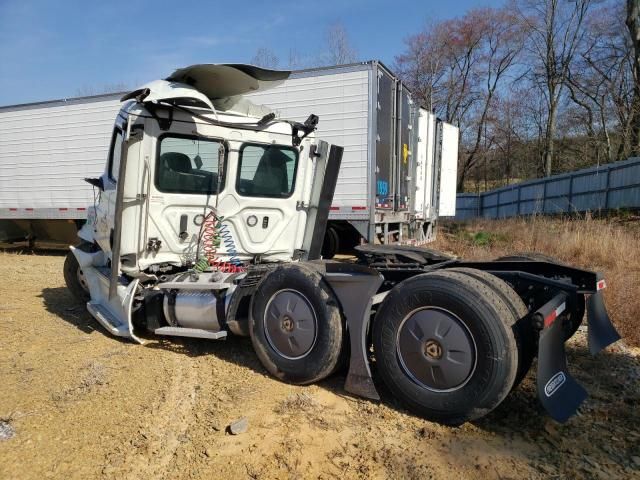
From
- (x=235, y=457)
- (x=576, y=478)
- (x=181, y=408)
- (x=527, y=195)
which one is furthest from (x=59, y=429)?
(x=527, y=195)

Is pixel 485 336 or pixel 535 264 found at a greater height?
pixel 535 264

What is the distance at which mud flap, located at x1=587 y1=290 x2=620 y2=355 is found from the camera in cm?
327

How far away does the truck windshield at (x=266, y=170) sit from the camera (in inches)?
204

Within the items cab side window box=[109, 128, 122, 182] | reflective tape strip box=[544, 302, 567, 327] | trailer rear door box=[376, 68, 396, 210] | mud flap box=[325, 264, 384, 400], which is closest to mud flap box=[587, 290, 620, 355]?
reflective tape strip box=[544, 302, 567, 327]

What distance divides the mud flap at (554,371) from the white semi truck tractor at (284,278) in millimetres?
11

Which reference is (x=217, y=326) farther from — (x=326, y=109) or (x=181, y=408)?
(x=326, y=109)

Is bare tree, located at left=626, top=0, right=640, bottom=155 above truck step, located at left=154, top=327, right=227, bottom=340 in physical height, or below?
above

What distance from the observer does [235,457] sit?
2822 millimetres

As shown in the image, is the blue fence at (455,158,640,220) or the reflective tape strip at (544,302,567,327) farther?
the blue fence at (455,158,640,220)

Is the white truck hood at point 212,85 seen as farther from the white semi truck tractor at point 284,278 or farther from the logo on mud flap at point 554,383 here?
the logo on mud flap at point 554,383

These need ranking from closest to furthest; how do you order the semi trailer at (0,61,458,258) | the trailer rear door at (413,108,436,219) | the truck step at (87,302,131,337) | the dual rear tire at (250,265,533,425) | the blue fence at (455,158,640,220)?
the dual rear tire at (250,265,533,425) < the truck step at (87,302,131,337) < the semi trailer at (0,61,458,258) < the trailer rear door at (413,108,436,219) < the blue fence at (455,158,640,220)

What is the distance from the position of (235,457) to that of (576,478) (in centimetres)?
184

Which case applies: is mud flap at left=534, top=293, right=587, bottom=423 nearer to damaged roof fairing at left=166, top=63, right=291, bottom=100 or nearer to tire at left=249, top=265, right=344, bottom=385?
tire at left=249, top=265, right=344, bottom=385

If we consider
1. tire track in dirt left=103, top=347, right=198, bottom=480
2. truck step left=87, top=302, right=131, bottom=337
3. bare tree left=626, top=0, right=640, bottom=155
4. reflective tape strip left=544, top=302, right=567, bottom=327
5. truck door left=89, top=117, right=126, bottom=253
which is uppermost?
bare tree left=626, top=0, right=640, bottom=155
